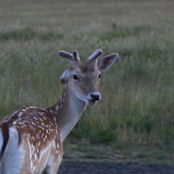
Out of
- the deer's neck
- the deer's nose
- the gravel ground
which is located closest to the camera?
the deer's nose

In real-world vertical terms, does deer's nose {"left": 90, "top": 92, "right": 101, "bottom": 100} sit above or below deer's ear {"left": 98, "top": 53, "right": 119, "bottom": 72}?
below

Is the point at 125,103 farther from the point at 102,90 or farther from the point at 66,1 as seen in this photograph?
the point at 66,1

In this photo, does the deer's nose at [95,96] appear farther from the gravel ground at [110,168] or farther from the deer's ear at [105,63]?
the gravel ground at [110,168]

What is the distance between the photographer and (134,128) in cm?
920

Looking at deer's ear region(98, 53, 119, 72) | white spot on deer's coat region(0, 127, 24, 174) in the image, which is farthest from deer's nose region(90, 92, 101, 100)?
white spot on deer's coat region(0, 127, 24, 174)

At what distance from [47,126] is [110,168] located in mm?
2005

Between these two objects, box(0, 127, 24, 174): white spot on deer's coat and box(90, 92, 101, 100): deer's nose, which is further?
box(90, 92, 101, 100): deer's nose

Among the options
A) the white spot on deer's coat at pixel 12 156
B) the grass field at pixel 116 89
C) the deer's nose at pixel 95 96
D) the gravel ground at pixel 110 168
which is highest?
the deer's nose at pixel 95 96

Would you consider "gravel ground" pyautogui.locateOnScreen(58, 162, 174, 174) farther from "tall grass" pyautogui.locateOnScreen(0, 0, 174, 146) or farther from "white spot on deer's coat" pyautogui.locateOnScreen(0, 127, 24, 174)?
"white spot on deer's coat" pyautogui.locateOnScreen(0, 127, 24, 174)

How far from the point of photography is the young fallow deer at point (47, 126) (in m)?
4.79

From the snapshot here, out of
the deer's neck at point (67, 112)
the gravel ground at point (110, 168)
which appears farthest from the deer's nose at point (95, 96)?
the gravel ground at point (110, 168)

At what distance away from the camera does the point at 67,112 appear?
258 inches

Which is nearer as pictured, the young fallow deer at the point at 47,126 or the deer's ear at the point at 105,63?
the young fallow deer at the point at 47,126

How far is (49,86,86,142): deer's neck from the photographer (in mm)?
6480
